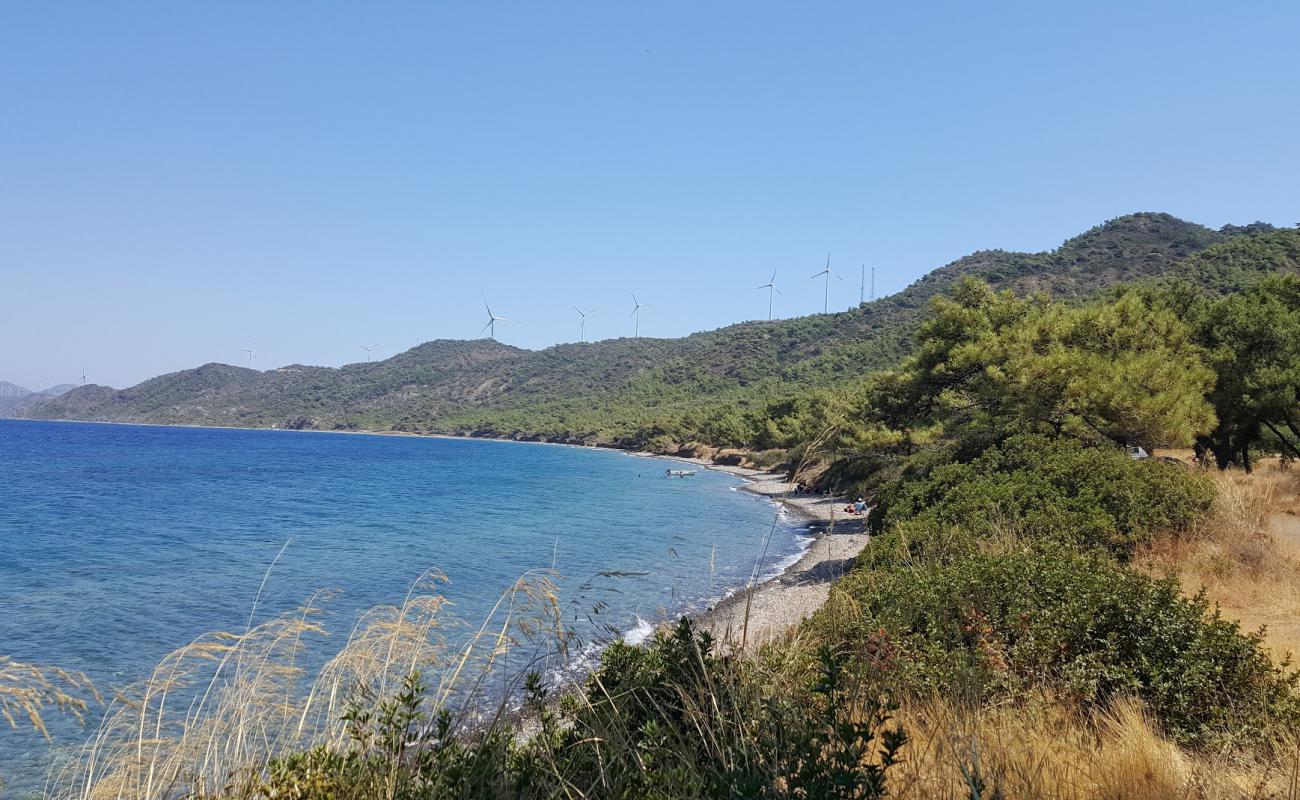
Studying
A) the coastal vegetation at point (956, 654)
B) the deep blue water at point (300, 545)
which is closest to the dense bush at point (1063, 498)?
the coastal vegetation at point (956, 654)

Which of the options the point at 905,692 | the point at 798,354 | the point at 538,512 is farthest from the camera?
the point at 798,354

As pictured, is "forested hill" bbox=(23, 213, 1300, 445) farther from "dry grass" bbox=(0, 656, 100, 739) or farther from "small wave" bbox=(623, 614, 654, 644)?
"dry grass" bbox=(0, 656, 100, 739)

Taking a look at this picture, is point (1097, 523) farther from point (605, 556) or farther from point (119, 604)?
point (119, 604)

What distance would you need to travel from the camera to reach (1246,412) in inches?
826

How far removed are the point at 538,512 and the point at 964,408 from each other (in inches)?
1027

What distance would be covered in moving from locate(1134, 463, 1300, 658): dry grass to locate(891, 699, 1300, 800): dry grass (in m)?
4.09

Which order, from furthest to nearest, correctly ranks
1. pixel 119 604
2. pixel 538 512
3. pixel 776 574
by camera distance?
pixel 538 512, pixel 776 574, pixel 119 604

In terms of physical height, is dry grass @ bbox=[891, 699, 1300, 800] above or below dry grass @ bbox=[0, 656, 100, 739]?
below

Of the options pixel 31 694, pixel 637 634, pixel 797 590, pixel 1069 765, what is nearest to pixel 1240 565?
pixel 1069 765

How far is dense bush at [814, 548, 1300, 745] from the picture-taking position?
5.02 metres

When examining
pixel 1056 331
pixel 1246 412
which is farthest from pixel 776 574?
pixel 1246 412

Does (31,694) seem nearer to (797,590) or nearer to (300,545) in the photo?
(797,590)

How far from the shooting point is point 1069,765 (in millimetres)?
3807

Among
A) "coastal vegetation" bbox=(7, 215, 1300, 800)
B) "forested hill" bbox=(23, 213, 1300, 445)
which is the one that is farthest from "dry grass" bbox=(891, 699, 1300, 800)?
"forested hill" bbox=(23, 213, 1300, 445)
